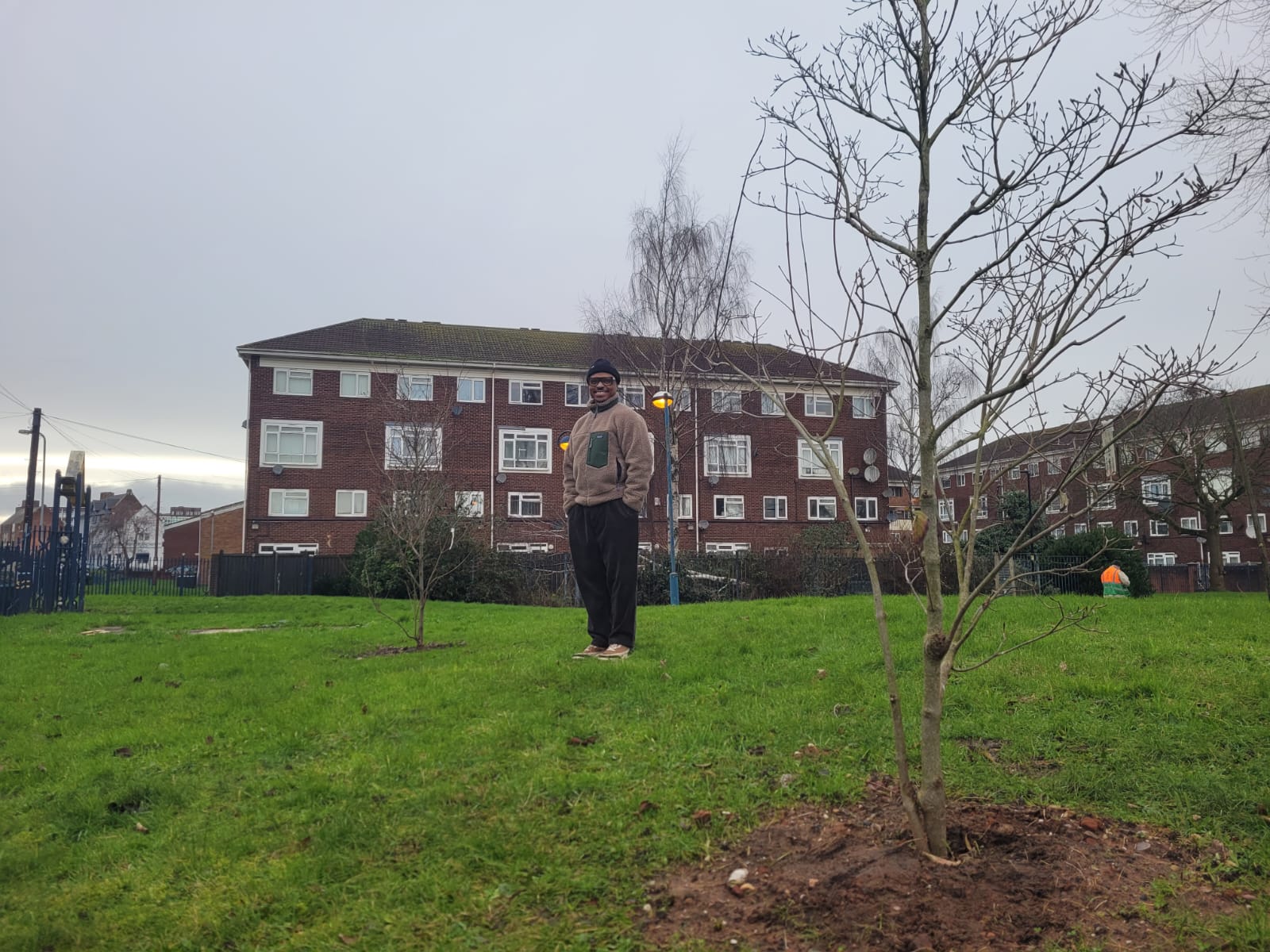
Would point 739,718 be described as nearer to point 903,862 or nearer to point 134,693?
point 903,862

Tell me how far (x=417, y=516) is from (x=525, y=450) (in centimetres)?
2869

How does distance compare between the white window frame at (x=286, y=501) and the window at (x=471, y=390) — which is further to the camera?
the window at (x=471, y=390)

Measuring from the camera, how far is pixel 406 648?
8.61 m

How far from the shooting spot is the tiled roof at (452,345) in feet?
120

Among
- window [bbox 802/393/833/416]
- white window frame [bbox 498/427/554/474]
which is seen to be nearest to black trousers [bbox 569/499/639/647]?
white window frame [bbox 498/427/554/474]

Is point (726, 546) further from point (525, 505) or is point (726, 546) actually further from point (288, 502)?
point (288, 502)

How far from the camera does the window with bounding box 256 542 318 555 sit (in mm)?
35656

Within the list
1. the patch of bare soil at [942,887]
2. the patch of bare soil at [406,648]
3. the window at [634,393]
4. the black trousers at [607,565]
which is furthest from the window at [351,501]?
the patch of bare soil at [942,887]

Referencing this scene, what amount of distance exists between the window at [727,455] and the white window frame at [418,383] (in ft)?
41.3

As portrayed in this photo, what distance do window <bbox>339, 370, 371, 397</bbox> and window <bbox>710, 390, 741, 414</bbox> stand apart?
48.4 feet

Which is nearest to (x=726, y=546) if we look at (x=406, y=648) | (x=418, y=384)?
(x=418, y=384)

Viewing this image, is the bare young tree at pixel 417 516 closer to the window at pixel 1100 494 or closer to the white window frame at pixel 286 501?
the white window frame at pixel 286 501

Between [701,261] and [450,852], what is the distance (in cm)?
3055

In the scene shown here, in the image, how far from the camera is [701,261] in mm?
32312
